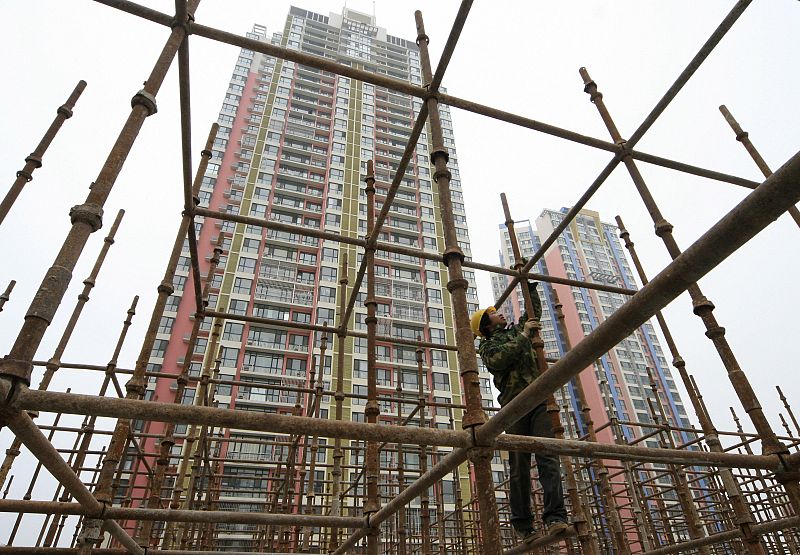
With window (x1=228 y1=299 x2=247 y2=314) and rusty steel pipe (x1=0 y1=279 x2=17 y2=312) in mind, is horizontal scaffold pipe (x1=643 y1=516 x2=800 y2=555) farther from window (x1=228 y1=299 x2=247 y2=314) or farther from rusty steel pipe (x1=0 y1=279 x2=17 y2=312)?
window (x1=228 y1=299 x2=247 y2=314)

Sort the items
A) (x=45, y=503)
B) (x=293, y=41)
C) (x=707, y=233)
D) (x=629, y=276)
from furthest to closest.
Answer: (x=629, y=276)
(x=293, y=41)
(x=45, y=503)
(x=707, y=233)

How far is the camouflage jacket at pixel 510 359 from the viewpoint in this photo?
4.12 metres

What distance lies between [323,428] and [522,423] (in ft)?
8.44

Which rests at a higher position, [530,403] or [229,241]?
[229,241]

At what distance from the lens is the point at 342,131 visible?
1957 inches

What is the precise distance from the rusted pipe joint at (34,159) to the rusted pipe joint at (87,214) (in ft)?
12.9

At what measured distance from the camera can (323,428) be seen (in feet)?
7.06

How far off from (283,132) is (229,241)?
46.6ft

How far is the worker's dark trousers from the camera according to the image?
371 centimetres

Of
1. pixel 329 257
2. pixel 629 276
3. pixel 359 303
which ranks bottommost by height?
pixel 359 303

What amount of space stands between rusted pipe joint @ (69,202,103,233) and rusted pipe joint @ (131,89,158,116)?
716 mm

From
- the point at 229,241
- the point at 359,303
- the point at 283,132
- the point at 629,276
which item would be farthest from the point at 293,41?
the point at 629,276

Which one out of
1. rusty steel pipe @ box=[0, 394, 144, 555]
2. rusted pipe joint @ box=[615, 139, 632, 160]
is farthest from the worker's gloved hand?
rusty steel pipe @ box=[0, 394, 144, 555]

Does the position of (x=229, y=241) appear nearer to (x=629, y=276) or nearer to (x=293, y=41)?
(x=293, y=41)
